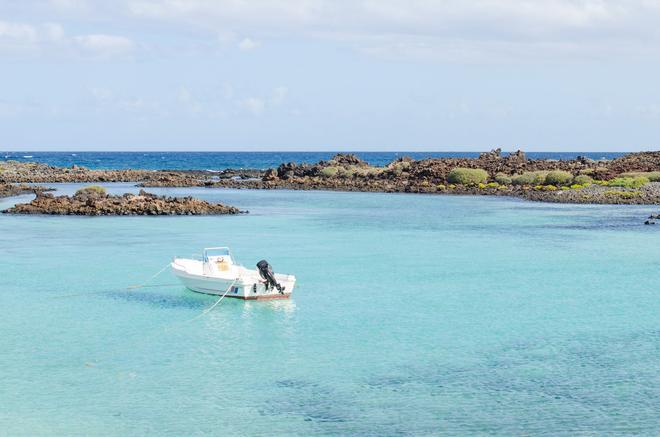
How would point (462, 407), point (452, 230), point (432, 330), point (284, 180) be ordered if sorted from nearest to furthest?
1. point (462, 407)
2. point (432, 330)
3. point (452, 230)
4. point (284, 180)

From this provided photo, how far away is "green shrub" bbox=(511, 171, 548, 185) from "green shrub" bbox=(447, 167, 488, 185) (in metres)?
3.66

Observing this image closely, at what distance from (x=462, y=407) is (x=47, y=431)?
8.52 m

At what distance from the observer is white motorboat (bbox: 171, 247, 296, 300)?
29594 millimetres

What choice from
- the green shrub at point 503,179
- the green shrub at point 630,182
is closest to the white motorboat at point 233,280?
the green shrub at point 630,182

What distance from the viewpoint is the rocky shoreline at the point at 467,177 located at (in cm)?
8219

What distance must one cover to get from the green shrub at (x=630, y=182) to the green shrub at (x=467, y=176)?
15.3 m

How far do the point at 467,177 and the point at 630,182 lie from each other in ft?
62.6

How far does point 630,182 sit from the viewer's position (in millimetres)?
84750

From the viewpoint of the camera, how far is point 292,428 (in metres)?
17.2

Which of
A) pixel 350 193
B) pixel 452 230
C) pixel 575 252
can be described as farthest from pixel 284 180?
pixel 575 252

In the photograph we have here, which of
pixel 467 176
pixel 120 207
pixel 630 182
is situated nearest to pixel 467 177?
pixel 467 176

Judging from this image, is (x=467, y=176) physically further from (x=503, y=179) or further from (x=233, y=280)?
(x=233, y=280)

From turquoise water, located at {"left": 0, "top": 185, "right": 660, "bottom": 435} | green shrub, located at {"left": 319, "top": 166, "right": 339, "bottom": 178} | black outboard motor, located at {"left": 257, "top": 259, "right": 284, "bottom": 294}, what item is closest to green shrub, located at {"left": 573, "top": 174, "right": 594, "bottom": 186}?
green shrub, located at {"left": 319, "top": 166, "right": 339, "bottom": 178}

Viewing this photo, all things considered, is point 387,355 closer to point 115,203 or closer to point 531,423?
point 531,423
